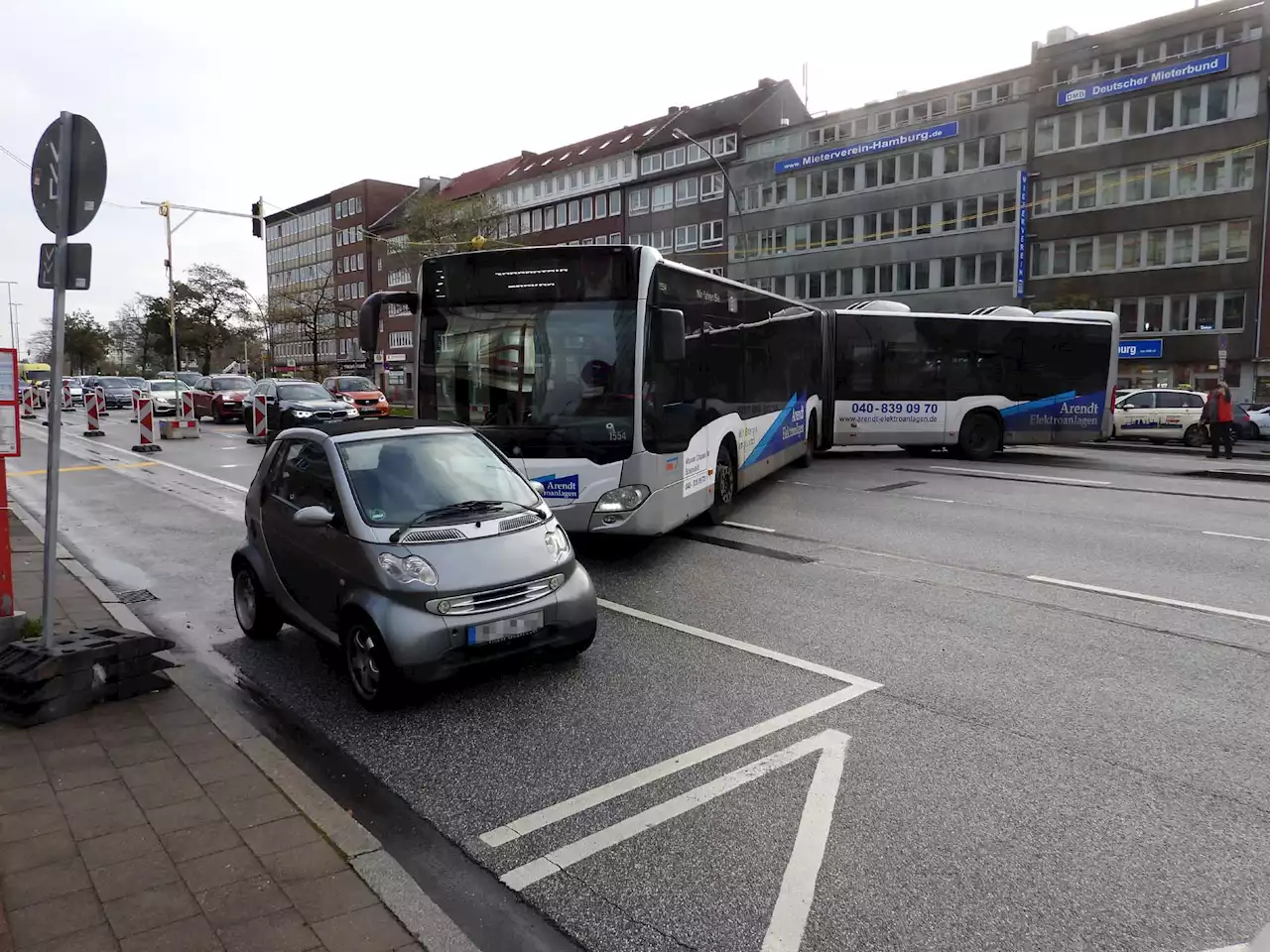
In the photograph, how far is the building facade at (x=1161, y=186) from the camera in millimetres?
40062

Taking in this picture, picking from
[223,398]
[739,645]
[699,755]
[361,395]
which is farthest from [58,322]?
[223,398]

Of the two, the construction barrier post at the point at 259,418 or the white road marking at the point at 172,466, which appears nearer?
the white road marking at the point at 172,466

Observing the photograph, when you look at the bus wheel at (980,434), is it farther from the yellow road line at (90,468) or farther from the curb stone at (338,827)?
the curb stone at (338,827)

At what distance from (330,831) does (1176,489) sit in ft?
47.7

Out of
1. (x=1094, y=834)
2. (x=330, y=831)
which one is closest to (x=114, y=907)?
(x=330, y=831)

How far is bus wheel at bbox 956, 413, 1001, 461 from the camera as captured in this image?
2027 cm

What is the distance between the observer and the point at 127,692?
17.1 feet

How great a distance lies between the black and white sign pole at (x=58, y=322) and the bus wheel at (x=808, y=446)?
42.9ft

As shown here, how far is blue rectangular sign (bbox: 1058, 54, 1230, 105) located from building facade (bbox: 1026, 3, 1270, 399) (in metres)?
0.05

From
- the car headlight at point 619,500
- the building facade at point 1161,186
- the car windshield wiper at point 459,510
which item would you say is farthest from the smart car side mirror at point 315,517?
the building facade at point 1161,186

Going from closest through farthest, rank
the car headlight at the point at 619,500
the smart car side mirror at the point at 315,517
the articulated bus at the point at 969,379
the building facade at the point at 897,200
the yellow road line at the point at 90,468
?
the smart car side mirror at the point at 315,517, the car headlight at the point at 619,500, the yellow road line at the point at 90,468, the articulated bus at the point at 969,379, the building facade at the point at 897,200

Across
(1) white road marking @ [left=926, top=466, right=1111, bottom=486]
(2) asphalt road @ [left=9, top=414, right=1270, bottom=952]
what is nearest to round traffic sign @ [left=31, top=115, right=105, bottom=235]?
(2) asphalt road @ [left=9, top=414, right=1270, bottom=952]

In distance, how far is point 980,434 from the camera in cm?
2033

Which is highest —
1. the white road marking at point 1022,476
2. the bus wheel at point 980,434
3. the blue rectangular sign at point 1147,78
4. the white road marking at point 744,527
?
the blue rectangular sign at point 1147,78
